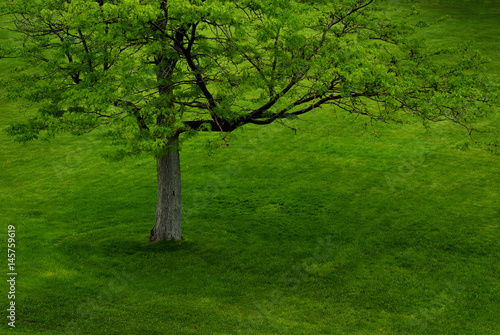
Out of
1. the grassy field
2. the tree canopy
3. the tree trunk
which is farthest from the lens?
the tree trunk

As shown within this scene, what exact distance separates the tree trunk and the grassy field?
1.64 ft

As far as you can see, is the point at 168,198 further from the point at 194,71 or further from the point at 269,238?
the point at 194,71

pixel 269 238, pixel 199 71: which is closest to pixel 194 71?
pixel 199 71

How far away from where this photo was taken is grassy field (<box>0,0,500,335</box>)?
1118 cm

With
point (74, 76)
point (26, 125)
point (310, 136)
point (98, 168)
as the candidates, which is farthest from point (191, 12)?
point (310, 136)

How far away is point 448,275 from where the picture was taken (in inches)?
524

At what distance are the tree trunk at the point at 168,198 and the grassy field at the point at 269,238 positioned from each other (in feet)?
1.64

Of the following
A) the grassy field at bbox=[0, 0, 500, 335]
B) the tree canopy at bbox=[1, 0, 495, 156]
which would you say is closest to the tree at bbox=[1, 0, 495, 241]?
the tree canopy at bbox=[1, 0, 495, 156]

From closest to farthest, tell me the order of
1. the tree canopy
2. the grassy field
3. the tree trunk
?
the grassy field < the tree canopy < the tree trunk

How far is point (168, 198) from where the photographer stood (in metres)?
15.4

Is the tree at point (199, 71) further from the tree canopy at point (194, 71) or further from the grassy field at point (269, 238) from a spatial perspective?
the grassy field at point (269, 238)

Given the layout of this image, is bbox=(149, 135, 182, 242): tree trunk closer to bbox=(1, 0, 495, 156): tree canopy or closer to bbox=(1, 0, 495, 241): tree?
bbox=(1, 0, 495, 241): tree

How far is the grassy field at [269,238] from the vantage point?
36.7ft

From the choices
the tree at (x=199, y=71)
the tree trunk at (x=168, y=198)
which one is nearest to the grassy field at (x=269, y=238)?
the tree trunk at (x=168, y=198)
